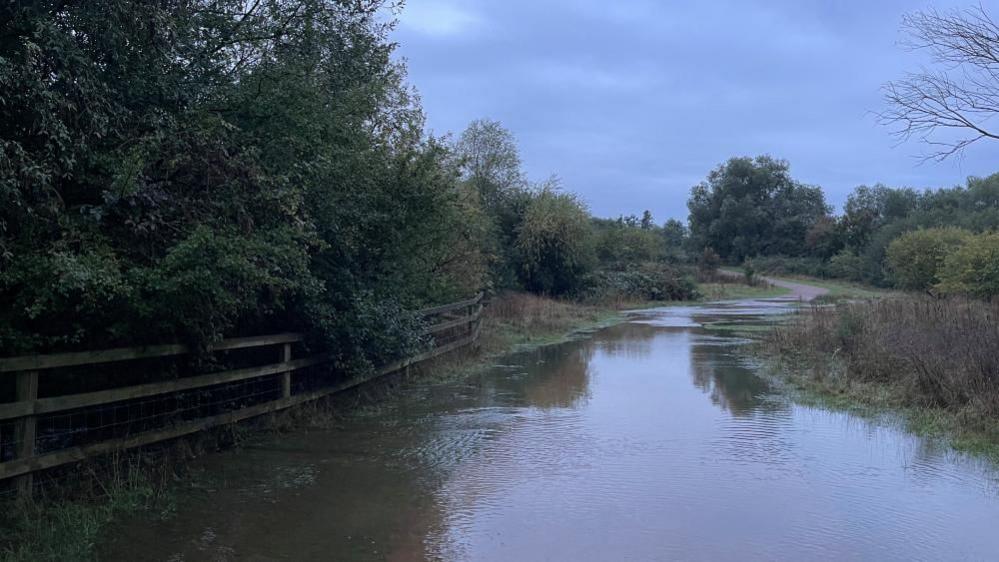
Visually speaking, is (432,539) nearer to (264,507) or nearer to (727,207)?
(264,507)

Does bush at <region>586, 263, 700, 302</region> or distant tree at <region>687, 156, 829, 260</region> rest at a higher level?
distant tree at <region>687, 156, 829, 260</region>

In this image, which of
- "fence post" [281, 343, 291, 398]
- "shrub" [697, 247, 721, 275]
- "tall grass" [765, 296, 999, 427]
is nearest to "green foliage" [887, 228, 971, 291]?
"tall grass" [765, 296, 999, 427]

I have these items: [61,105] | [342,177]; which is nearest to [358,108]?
[342,177]

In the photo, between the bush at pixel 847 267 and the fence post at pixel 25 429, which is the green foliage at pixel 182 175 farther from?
the bush at pixel 847 267

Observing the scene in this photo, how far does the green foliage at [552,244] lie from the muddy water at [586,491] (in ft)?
86.7

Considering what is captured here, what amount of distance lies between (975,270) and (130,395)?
26.3 meters

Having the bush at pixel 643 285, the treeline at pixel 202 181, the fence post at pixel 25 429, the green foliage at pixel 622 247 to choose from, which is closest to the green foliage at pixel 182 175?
the treeline at pixel 202 181

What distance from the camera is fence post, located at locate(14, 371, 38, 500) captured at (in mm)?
6539

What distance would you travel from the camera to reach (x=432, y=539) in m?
6.62

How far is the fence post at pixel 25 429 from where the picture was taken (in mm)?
6539

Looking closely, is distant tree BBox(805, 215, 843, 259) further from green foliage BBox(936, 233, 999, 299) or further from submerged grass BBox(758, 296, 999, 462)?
submerged grass BBox(758, 296, 999, 462)

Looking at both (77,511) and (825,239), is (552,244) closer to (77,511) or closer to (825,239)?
(77,511)

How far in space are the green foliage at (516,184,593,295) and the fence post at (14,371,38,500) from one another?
33078mm

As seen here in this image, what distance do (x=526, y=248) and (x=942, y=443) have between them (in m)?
30.0
